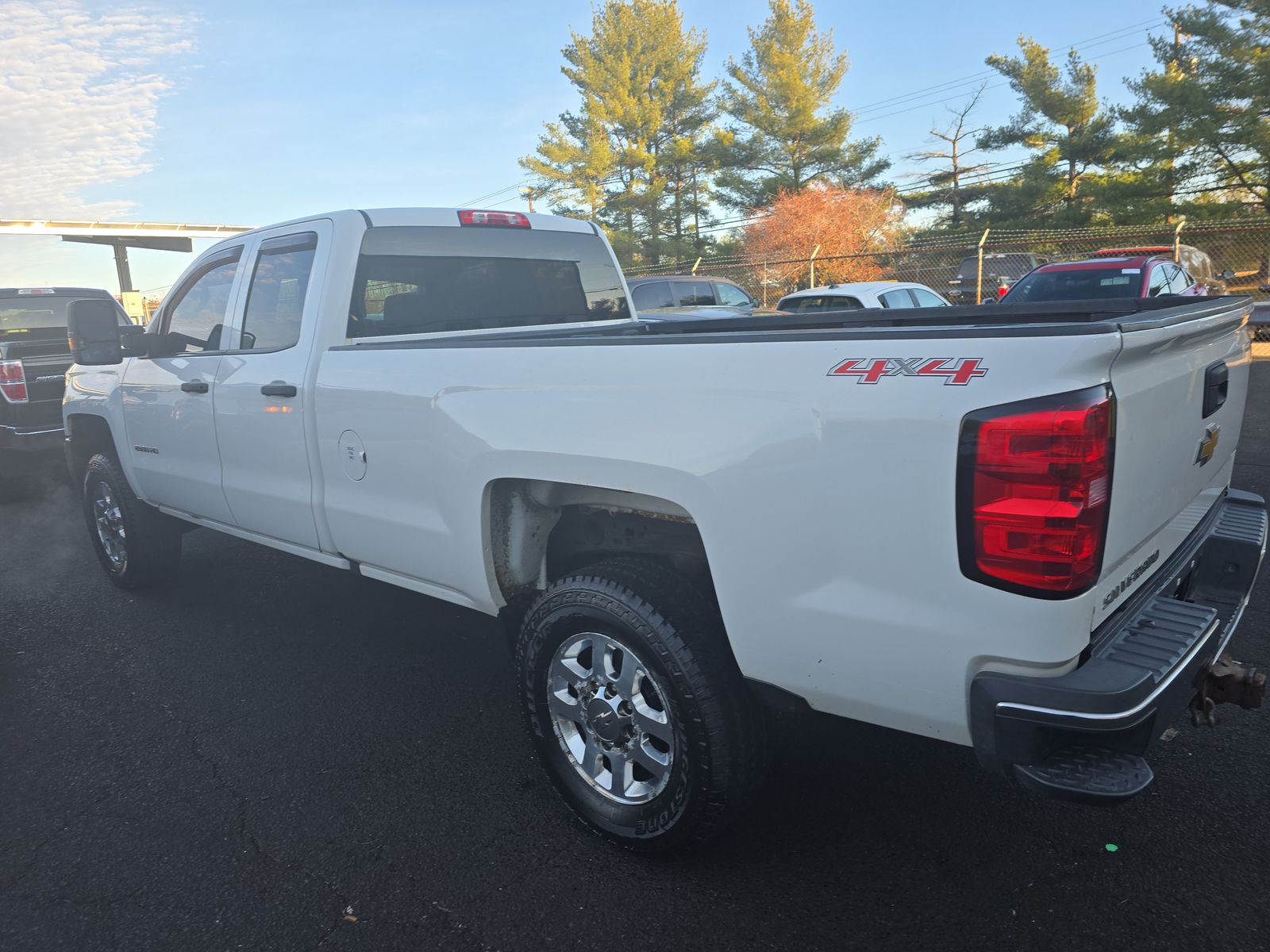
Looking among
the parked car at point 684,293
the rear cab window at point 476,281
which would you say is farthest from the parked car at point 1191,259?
the rear cab window at point 476,281

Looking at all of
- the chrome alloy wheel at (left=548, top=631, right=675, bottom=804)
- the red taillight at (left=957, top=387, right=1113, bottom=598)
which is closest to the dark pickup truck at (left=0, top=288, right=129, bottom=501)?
the chrome alloy wheel at (left=548, top=631, right=675, bottom=804)

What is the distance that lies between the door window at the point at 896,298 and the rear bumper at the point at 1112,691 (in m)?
10.8

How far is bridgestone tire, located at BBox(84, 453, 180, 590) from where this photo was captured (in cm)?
531

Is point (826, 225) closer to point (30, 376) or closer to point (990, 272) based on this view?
point (990, 272)

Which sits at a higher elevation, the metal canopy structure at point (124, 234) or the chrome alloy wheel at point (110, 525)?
the metal canopy structure at point (124, 234)

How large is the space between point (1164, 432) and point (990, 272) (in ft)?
70.8

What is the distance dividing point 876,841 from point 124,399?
4637 millimetres

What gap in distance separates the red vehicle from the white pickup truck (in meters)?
8.48

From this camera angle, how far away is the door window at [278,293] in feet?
13.0

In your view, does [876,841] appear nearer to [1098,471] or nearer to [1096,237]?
[1098,471]

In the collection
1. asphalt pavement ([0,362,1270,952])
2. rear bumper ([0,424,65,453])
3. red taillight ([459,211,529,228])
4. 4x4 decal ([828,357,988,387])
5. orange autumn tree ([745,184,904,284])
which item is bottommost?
asphalt pavement ([0,362,1270,952])

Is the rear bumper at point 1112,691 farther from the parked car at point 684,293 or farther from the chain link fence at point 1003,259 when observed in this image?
the chain link fence at point 1003,259

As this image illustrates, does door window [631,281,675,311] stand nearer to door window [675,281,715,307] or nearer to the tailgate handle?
door window [675,281,715,307]

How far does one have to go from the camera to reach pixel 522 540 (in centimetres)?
312
